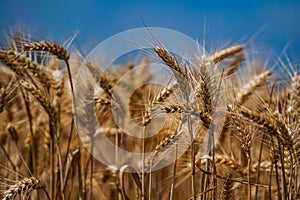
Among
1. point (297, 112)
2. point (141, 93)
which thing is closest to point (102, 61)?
point (141, 93)

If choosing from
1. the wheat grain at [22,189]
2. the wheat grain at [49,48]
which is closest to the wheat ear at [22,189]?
the wheat grain at [22,189]

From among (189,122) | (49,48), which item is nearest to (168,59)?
(189,122)

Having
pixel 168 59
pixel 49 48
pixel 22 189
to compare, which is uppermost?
pixel 49 48

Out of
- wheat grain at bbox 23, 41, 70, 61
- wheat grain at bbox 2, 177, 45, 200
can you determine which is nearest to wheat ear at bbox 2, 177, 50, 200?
wheat grain at bbox 2, 177, 45, 200

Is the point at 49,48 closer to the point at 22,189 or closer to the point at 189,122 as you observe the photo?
the point at 22,189

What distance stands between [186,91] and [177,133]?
0.19 metres

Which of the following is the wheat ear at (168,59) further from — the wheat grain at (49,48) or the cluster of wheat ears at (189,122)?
the wheat grain at (49,48)

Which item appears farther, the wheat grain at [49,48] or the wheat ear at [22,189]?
the wheat grain at [49,48]

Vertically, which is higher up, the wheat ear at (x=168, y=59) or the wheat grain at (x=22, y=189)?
the wheat ear at (x=168, y=59)

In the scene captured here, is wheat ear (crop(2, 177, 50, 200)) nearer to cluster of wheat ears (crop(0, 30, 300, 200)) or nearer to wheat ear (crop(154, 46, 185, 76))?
cluster of wheat ears (crop(0, 30, 300, 200))

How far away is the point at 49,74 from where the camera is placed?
2441mm

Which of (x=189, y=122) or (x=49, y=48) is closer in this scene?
(x=189, y=122)

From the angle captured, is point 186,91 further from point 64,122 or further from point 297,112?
point 64,122

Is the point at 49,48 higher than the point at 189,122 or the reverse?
higher
